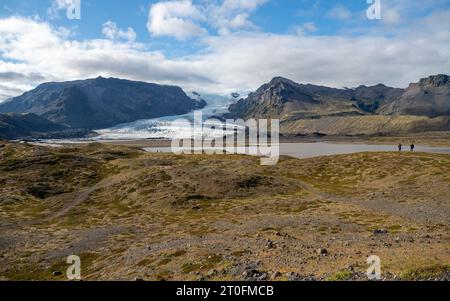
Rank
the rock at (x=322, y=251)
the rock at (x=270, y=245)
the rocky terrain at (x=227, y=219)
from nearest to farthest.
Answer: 1. the rocky terrain at (x=227, y=219)
2. the rock at (x=322, y=251)
3. the rock at (x=270, y=245)

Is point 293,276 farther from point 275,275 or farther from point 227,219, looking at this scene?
point 227,219

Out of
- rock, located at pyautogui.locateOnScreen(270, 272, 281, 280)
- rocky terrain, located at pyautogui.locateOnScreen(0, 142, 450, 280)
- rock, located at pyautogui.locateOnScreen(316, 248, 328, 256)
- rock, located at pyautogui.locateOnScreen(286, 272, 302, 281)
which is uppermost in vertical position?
rock, located at pyautogui.locateOnScreen(286, 272, 302, 281)

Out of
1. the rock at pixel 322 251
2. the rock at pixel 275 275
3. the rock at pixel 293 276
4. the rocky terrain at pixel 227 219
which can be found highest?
the rock at pixel 293 276

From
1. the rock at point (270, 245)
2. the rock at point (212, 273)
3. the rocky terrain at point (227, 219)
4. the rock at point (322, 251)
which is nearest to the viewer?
the rock at point (212, 273)

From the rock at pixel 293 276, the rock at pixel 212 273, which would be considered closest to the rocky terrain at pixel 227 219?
the rock at pixel 293 276

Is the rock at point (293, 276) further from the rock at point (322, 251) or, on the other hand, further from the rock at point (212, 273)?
the rock at point (322, 251)

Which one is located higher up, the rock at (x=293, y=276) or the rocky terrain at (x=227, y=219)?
the rock at (x=293, y=276)

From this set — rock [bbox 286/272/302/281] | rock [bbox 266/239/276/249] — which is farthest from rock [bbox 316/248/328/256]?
rock [bbox 286/272/302/281]

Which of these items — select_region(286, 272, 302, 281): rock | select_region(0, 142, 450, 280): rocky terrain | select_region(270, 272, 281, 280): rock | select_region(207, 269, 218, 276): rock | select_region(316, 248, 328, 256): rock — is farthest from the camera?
select_region(316, 248, 328, 256): rock

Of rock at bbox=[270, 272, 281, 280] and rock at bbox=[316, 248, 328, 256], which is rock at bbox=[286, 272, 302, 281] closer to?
rock at bbox=[270, 272, 281, 280]
